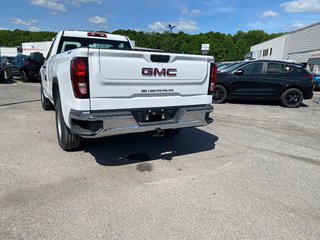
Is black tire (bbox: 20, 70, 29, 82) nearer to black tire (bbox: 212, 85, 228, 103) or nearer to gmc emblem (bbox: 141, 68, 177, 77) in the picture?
black tire (bbox: 212, 85, 228, 103)

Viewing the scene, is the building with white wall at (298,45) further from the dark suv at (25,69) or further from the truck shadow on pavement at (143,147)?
the truck shadow on pavement at (143,147)

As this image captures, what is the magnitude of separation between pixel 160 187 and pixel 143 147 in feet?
5.18

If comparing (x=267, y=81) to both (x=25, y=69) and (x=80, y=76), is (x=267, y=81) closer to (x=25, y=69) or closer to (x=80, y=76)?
(x=80, y=76)

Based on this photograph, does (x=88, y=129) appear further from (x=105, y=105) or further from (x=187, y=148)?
(x=187, y=148)

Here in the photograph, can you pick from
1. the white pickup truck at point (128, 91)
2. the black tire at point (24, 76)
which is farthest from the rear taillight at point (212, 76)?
the black tire at point (24, 76)

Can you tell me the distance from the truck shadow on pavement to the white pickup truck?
1.80 ft

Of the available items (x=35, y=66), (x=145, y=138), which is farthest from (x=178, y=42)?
(x=145, y=138)

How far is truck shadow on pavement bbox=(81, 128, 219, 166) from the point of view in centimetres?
443

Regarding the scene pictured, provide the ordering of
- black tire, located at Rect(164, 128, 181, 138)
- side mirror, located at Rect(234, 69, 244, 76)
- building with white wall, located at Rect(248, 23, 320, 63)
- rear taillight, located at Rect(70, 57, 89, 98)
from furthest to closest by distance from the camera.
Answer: building with white wall, located at Rect(248, 23, 320, 63), side mirror, located at Rect(234, 69, 244, 76), black tire, located at Rect(164, 128, 181, 138), rear taillight, located at Rect(70, 57, 89, 98)

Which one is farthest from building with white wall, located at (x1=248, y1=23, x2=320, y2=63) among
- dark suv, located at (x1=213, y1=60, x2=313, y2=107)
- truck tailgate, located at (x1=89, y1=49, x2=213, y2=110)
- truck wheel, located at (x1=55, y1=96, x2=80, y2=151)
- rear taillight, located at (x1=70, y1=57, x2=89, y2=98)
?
rear taillight, located at (x1=70, y1=57, x2=89, y2=98)

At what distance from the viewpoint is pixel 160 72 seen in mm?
3828

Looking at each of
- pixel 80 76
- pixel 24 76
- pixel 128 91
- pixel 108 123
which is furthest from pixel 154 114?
pixel 24 76

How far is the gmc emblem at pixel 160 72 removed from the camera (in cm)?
368

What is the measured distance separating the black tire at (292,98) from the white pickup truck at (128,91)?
697 centimetres
